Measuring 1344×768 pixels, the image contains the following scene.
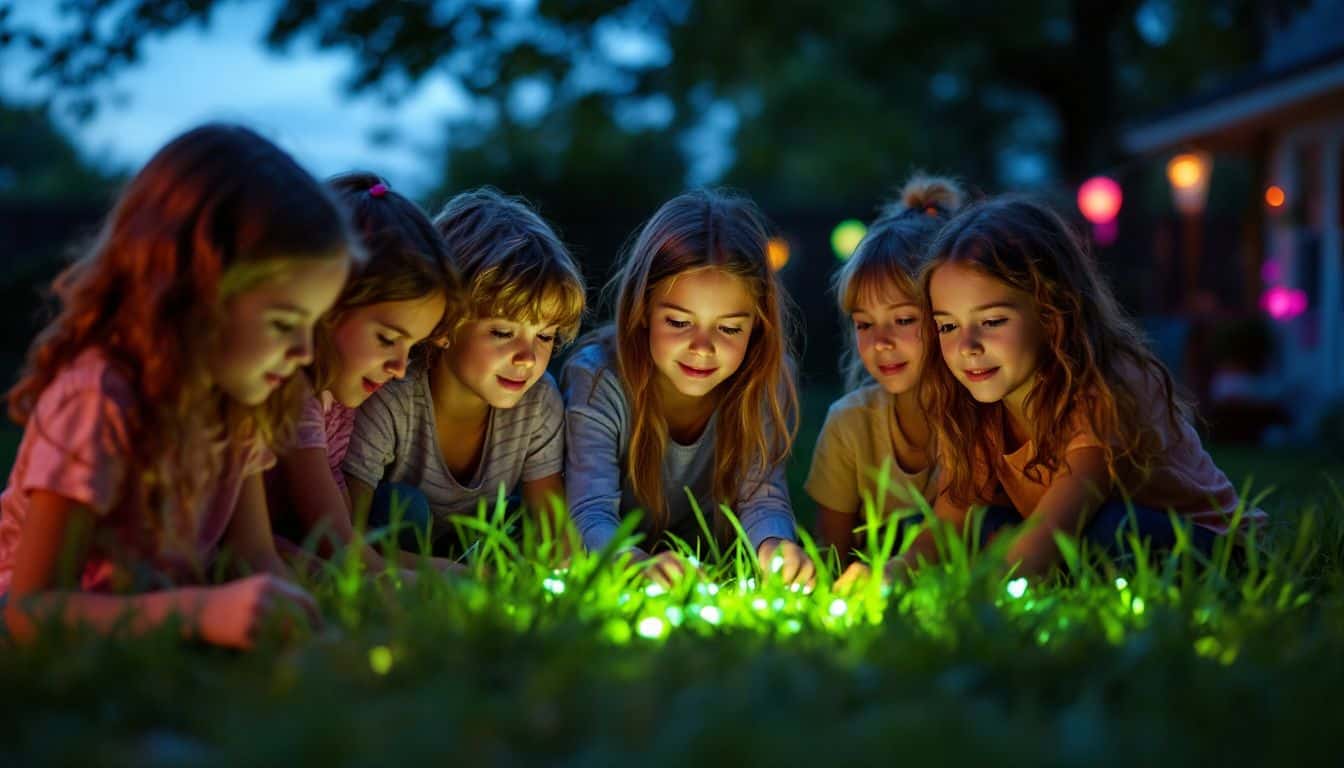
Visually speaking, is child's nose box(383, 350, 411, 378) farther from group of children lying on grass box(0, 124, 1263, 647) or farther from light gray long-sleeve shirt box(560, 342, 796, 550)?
light gray long-sleeve shirt box(560, 342, 796, 550)

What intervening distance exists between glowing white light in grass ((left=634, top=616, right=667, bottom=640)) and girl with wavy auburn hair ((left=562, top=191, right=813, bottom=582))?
1.15m

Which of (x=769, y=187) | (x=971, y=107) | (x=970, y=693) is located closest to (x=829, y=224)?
(x=971, y=107)

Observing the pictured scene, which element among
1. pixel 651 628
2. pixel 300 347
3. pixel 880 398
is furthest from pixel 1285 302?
pixel 300 347

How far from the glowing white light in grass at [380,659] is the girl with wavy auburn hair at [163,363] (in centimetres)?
24

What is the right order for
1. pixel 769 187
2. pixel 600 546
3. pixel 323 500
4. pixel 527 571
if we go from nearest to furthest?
pixel 527 571, pixel 323 500, pixel 600 546, pixel 769 187

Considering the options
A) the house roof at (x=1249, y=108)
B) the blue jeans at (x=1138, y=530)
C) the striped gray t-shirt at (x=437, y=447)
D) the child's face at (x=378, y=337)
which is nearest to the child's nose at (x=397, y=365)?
the child's face at (x=378, y=337)

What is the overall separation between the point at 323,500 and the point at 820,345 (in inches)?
565

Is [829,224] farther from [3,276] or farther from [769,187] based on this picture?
[769,187]

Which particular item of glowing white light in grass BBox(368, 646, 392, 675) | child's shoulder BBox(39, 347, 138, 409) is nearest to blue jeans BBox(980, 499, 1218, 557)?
glowing white light in grass BBox(368, 646, 392, 675)

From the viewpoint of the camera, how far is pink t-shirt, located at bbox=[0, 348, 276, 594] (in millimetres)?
2201

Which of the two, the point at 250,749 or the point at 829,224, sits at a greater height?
the point at 829,224

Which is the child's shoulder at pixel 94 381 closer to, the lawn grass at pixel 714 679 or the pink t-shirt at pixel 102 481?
the pink t-shirt at pixel 102 481

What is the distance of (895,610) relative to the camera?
244 centimetres

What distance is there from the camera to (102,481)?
2.21 m
